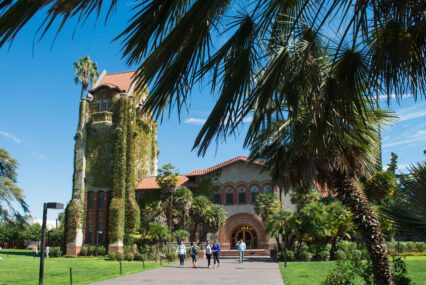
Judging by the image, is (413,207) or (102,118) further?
(102,118)

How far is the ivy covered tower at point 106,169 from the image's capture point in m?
42.6

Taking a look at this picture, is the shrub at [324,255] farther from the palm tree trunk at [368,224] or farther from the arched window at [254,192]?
the palm tree trunk at [368,224]

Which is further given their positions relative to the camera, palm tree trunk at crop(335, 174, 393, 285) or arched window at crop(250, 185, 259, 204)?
arched window at crop(250, 185, 259, 204)

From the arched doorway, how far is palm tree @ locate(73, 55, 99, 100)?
80.4ft

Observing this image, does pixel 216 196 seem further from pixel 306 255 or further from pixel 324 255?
pixel 324 255

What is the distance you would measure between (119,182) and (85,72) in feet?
51.5

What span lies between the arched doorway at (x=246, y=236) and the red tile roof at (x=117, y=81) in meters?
19.6

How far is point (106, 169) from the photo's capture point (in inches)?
1764

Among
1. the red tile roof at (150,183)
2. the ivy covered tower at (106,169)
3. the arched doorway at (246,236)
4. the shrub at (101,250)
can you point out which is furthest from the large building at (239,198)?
the shrub at (101,250)

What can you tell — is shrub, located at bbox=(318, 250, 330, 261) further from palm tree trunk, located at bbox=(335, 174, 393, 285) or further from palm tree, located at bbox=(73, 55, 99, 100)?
palm tree, located at bbox=(73, 55, 99, 100)

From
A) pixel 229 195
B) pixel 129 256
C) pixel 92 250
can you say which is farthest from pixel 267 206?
pixel 92 250

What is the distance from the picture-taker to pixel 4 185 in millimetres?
37625

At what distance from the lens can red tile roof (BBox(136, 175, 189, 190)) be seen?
45.2 meters

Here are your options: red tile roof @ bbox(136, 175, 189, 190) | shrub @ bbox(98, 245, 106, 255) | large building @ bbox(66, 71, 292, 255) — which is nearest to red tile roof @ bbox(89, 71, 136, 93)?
large building @ bbox(66, 71, 292, 255)
